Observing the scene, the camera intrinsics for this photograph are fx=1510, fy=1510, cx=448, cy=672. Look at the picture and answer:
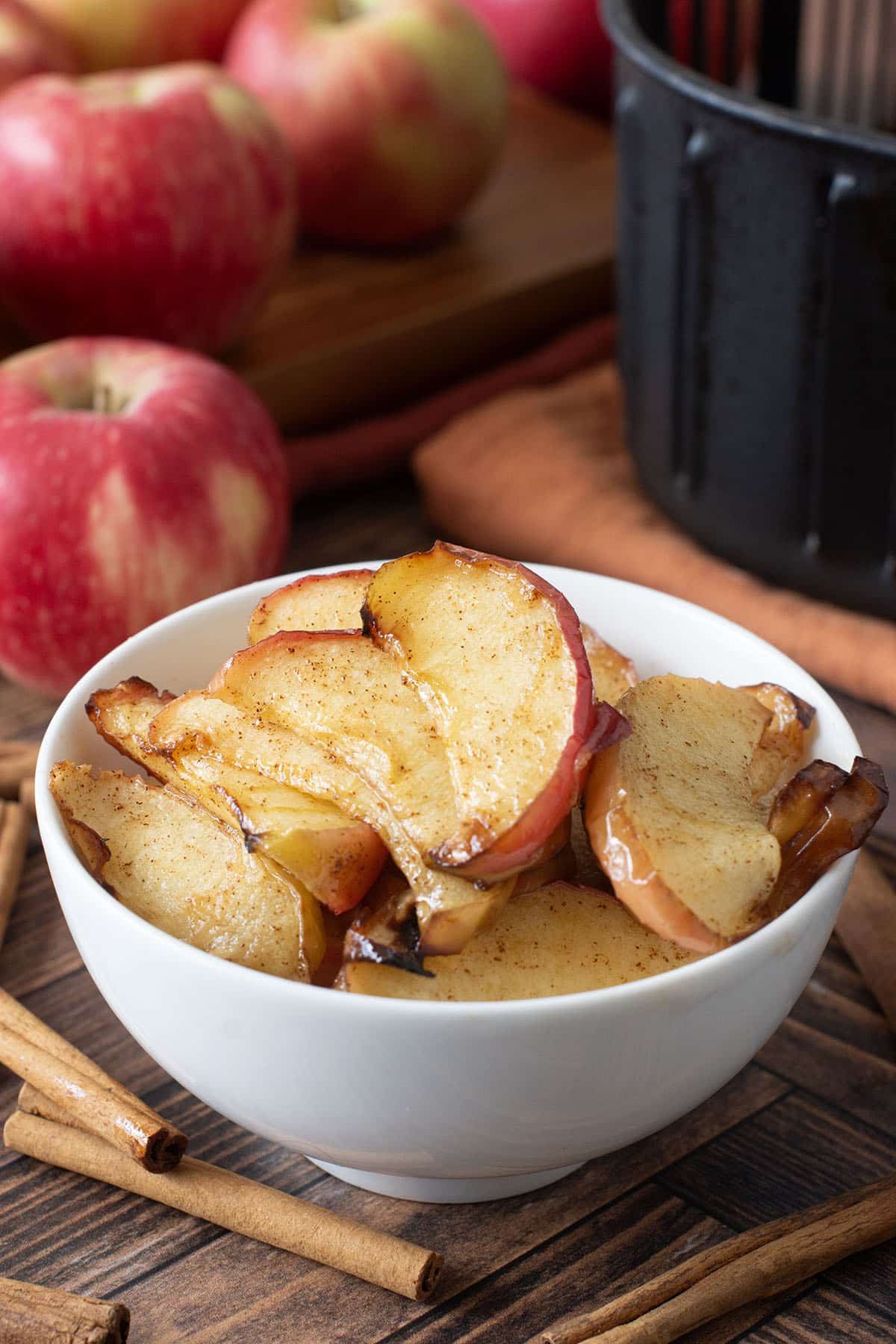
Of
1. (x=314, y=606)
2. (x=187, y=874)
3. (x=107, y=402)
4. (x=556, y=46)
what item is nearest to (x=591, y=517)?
(x=107, y=402)

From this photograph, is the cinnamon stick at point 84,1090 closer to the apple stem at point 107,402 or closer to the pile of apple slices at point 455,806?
the pile of apple slices at point 455,806

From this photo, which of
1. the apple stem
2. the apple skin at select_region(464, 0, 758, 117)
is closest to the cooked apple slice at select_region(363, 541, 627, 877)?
the apple stem

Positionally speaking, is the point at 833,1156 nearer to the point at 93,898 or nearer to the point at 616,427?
the point at 93,898

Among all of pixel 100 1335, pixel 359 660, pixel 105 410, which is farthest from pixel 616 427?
pixel 100 1335

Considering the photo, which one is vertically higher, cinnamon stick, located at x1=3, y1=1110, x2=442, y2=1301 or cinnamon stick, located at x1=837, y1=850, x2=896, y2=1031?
cinnamon stick, located at x1=3, y1=1110, x2=442, y2=1301

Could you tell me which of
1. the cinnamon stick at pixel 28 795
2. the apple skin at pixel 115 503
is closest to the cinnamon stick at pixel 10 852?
the cinnamon stick at pixel 28 795

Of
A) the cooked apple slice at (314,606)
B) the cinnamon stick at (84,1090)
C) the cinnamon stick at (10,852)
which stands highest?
the cooked apple slice at (314,606)

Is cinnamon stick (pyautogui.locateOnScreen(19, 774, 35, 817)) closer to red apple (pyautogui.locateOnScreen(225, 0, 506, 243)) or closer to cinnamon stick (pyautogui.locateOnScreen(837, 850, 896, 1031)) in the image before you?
cinnamon stick (pyautogui.locateOnScreen(837, 850, 896, 1031))
